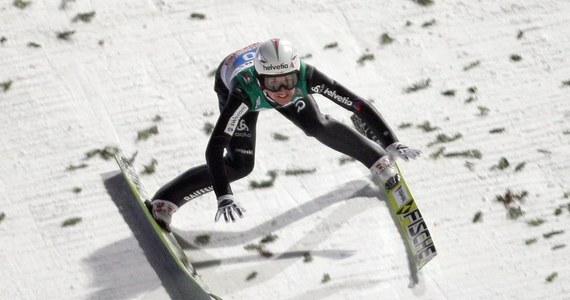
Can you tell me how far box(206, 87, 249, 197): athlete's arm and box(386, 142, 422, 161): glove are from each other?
1.30 metres

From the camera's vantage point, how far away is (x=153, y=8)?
467 inches

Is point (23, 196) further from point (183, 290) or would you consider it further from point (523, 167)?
point (523, 167)

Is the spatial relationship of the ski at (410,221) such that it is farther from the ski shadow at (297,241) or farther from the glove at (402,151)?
the glove at (402,151)

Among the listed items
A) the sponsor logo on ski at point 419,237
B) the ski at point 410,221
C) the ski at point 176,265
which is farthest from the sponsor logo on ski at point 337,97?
the ski at point 176,265

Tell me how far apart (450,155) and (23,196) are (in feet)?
13.1

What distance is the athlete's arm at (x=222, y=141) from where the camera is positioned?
8531 mm

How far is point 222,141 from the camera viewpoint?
28.0 ft

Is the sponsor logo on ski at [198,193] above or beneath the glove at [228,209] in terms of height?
beneath

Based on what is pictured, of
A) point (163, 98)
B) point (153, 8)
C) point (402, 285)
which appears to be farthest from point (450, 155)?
point (153, 8)

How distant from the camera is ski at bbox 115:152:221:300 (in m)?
8.89

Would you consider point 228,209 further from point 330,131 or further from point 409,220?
point 409,220

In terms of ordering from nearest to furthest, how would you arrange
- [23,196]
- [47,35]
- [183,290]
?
[183,290], [23,196], [47,35]

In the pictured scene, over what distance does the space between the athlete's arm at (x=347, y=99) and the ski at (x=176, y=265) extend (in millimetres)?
1713

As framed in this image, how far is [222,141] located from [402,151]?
1478mm
